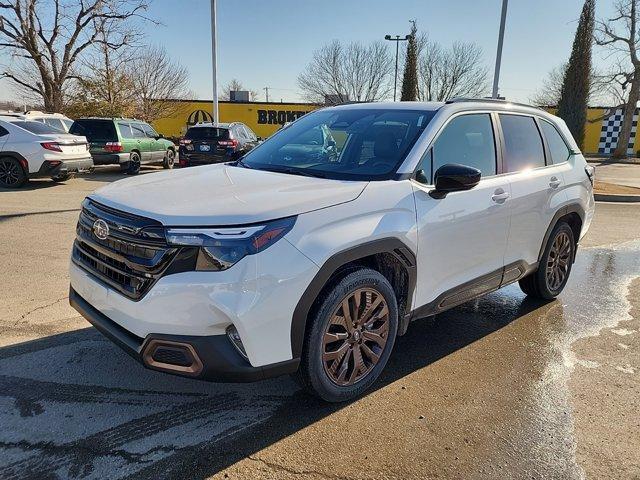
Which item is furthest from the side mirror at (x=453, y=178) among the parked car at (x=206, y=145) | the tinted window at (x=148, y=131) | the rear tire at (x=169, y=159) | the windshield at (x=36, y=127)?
the rear tire at (x=169, y=159)

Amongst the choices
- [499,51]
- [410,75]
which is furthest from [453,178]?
[410,75]

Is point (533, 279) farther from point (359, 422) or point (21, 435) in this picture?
point (21, 435)

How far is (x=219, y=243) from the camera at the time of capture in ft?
7.82

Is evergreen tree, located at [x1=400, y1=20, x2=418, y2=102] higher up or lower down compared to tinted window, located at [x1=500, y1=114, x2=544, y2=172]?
higher up

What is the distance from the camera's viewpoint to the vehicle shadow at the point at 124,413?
2441 mm

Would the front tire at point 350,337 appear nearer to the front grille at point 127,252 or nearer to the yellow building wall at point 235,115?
the front grille at point 127,252

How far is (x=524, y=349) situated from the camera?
3908 millimetres

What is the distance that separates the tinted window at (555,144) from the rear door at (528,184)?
0.08 m

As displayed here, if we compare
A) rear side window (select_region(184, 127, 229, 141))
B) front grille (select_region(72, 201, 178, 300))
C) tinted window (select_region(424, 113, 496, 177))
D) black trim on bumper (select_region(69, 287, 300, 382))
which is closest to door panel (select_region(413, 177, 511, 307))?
tinted window (select_region(424, 113, 496, 177))

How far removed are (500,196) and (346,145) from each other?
123 centimetres

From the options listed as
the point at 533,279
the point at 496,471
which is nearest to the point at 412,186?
the point at 496,471

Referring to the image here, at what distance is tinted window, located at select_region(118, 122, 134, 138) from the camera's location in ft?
48.3

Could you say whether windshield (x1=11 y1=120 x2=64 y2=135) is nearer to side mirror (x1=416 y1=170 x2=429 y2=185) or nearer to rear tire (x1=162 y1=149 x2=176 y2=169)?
rear tire (x1=162 y1=149 x2=176 y2=169)

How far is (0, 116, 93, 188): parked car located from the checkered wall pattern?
35.0m
